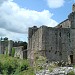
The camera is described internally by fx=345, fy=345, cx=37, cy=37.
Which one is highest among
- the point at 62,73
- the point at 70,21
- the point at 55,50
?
the point at 70,21

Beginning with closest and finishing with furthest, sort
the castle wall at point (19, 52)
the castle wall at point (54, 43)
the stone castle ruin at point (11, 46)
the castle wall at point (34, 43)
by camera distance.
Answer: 1. the castle wall at point (54, 43)
2. the castle wall at point (34, 43)
3. the castle wall at point (19, 52)
4. the stone castle ruin at point (11, 46)

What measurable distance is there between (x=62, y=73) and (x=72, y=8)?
31.3 m

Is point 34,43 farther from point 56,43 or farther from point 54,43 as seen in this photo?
point 56,43

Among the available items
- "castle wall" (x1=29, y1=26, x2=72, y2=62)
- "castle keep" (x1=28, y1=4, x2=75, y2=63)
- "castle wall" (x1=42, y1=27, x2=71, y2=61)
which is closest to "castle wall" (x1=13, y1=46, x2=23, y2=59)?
"castle keep" (x1=28, y1=4, x2=75, y2=63)

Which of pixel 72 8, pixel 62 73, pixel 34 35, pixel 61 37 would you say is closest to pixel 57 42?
pixel 61 37

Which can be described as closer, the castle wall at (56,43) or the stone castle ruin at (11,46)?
the castle wall at (56,43)

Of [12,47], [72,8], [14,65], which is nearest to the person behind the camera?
[14,65]

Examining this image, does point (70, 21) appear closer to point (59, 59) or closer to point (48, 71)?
point (59, 59)

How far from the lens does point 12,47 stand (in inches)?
3541

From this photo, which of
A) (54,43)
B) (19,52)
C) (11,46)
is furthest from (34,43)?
(11,46)

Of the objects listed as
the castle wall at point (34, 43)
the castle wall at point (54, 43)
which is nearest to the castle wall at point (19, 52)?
the castle wall at point (34, 43)

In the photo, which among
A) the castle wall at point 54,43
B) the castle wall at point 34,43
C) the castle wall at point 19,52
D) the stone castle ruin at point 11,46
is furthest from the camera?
the stone castle ruin at point 11,46

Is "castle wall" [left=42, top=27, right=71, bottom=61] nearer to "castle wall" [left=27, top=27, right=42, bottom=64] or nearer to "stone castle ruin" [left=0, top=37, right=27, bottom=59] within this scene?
"castle wall" [left=27, top=27, right=42, bottom=64]

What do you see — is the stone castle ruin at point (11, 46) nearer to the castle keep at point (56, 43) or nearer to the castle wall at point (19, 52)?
the castle wall at point (19, 52)
